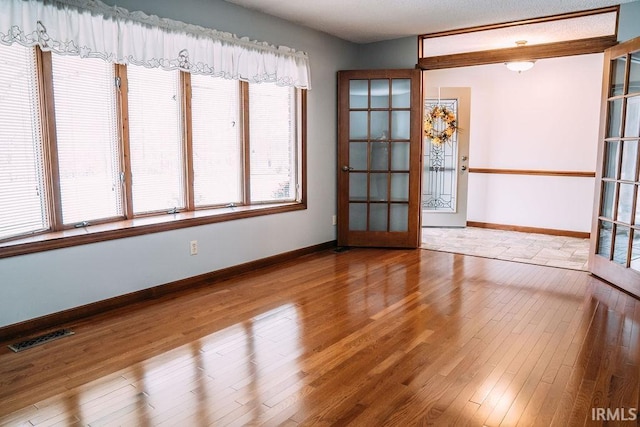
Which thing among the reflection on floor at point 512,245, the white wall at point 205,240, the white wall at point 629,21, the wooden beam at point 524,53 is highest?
the white wall at point 629,21

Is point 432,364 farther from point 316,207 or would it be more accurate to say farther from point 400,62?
point 400,62

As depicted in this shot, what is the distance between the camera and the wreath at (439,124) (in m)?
6.59

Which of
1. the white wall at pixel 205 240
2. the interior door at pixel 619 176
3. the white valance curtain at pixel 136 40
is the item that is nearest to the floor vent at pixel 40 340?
the white wall at pixel 205 240

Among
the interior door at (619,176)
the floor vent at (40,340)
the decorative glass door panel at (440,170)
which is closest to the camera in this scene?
the floor vent at (40,340)

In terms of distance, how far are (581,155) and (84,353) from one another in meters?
6.03

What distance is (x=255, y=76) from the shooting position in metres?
4.15

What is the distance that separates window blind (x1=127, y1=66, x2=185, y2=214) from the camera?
3.56 m

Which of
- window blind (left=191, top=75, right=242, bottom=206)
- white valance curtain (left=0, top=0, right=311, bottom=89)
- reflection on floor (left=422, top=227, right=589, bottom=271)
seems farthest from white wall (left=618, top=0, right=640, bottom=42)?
window blind (left=191, top=75, right=242, bottom=206)

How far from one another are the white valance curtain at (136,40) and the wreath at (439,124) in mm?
2855

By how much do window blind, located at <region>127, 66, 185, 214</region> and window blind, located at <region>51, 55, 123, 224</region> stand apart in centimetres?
16

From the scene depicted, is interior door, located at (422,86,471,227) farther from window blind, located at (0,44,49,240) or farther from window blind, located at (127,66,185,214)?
window blind, located at (0,44,49,240)

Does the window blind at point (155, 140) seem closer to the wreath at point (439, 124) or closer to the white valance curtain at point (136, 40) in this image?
the white valance curtain at point (136, 40)

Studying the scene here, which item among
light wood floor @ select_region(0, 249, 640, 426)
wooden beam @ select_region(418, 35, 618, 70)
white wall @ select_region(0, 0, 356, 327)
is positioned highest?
wooden beam @ select_region(418, 35, 618, 70)

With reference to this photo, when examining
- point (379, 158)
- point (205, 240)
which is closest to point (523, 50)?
point (379, 158)
